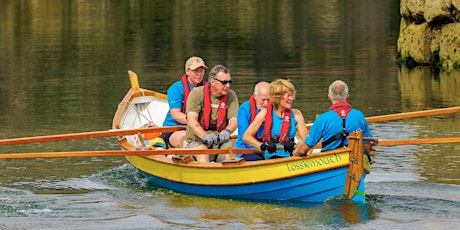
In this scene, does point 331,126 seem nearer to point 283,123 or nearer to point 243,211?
point 283,123

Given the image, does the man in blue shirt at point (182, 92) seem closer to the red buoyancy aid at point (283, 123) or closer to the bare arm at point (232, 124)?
the bare arm at point (232, 124)

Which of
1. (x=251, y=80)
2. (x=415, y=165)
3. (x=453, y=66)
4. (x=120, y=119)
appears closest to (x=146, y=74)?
(x=251, y=80)

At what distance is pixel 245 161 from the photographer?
16.4 metres

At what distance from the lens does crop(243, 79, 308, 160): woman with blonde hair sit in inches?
619

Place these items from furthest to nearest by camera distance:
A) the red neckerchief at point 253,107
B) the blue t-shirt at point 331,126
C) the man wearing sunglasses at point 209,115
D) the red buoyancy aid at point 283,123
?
the man wearing sunglasses at point 209,115 < the red neckerchief at point 253,107 < the red buoyancy aid at point 283,123 < the blue t-shirt at point 331,126

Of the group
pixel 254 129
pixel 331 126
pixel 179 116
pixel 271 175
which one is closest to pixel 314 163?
pixel 331 126

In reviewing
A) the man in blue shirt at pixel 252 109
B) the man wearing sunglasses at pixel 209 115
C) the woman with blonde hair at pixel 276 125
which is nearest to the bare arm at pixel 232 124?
the man wearing sunglasses at pixel 209 115

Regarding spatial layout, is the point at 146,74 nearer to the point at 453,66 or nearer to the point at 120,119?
the point at 453,66

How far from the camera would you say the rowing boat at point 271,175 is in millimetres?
15086

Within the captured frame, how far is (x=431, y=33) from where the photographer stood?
33344 millimetres

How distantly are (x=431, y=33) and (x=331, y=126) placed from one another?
1888 centimetres

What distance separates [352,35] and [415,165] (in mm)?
30487

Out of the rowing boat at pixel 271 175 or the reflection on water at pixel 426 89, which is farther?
the reflection on water at pixel 426 89

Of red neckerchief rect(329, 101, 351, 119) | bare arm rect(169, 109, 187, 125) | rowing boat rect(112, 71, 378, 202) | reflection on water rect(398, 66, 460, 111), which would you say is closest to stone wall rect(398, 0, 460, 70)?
reflection on water rect(398, 66, 460, 111)
